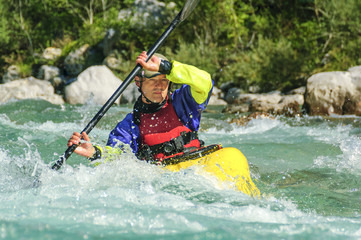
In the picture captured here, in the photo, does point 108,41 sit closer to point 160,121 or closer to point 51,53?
point 51,53

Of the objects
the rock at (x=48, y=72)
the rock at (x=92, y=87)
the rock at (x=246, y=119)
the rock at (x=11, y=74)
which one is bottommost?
the rock at (x=11, y=74)

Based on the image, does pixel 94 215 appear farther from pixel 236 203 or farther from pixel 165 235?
pixel 236 203

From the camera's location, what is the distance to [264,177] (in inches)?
173

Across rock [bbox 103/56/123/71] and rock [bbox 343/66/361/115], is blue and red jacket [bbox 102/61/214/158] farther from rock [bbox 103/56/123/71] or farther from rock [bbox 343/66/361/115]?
rock [bbox 103/56/123/71]

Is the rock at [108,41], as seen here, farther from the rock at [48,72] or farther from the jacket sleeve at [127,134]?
the jacket sleeve at [127,134]

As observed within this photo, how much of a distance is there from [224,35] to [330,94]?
778 cm

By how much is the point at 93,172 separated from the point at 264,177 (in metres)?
1.98

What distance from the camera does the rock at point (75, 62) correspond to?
1772 cm

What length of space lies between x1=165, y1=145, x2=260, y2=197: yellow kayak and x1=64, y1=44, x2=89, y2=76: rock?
15259 millimetres

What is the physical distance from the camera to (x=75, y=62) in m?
17.8

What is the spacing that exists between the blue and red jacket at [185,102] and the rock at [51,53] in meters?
17.0

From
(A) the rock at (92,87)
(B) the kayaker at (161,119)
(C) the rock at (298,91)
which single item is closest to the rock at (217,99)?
(C) the rock at (298,91)

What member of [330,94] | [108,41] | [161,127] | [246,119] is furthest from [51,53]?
[161,127]

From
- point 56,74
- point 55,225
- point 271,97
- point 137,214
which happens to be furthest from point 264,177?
point 56,74
